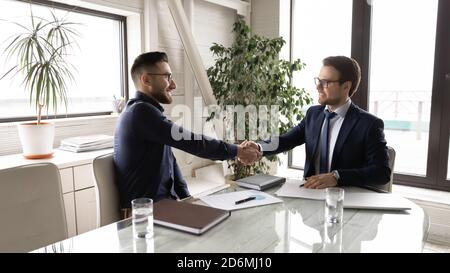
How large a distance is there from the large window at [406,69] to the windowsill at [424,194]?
0.23 ft

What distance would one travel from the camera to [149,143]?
5.93ft

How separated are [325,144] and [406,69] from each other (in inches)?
81.0

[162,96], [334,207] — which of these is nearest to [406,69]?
[162,96]

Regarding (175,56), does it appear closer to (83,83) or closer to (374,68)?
(83,83)

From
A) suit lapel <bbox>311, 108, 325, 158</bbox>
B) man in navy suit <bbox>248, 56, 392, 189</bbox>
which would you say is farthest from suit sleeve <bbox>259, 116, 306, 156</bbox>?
suit lapel <bbox>311, 108, 325, 158</bbox>

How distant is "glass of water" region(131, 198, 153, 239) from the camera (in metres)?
1.16

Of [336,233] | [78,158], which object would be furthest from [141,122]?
[336,233]

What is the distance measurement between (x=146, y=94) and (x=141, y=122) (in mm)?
250

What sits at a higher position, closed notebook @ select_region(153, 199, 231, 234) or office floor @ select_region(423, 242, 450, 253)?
closed notebook @ select_region(153, 199, 231, 234)

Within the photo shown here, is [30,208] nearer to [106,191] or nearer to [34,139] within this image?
[106,191]

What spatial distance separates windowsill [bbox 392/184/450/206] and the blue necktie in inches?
65.2

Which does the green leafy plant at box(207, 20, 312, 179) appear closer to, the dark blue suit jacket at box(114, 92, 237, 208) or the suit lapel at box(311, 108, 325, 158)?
the suit lapel at box(311, 108, 325, 158)

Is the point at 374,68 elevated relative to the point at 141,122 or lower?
elevated
